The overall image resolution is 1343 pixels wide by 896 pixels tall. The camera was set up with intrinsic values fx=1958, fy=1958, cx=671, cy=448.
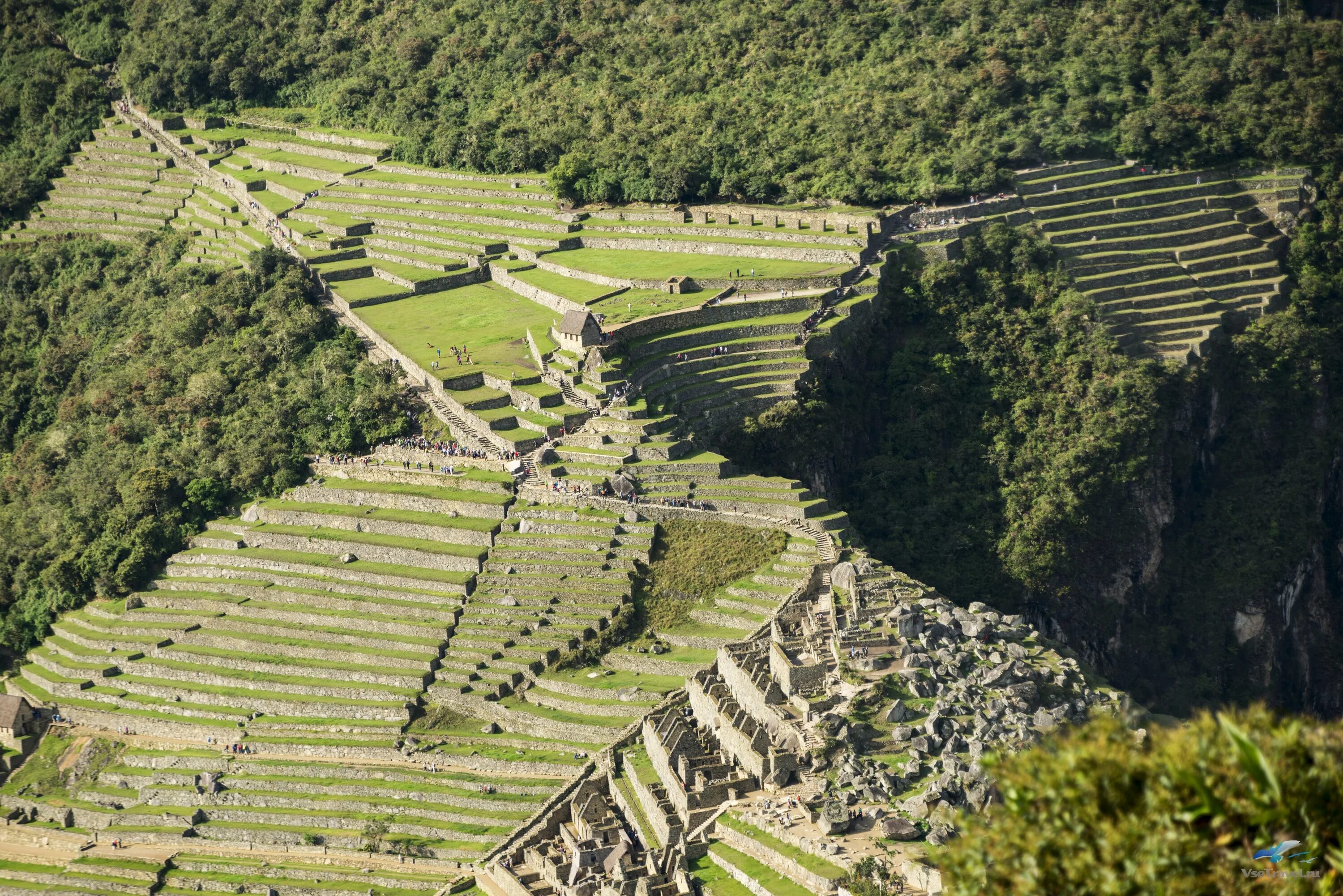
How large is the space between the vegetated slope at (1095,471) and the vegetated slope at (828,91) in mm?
9641

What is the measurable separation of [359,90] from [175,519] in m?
40.4

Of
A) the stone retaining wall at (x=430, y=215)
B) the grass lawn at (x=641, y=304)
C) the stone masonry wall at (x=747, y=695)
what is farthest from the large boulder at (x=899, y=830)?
the stone retaining wall at (x=430, y=215)

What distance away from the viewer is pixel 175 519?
251ft

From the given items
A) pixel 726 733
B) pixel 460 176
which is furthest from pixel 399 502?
pixel 460 176

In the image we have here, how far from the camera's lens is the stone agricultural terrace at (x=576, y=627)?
5434 centimetres

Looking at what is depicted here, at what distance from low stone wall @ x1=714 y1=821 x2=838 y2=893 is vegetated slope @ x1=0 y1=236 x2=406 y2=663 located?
94.9 ft

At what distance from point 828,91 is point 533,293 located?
21210mm

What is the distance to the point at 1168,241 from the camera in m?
90.4

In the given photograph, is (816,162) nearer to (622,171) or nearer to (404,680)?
(622,171)

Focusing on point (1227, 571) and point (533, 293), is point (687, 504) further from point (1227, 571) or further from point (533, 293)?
point (1227, 571)

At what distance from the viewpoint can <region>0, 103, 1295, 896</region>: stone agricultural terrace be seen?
178 ft

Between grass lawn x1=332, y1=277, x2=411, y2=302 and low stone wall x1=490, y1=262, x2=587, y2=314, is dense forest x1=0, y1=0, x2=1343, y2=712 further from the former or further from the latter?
low stone wall x1=490, y1=262, x2=587, y2=314

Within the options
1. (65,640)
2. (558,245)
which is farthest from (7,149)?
(65,640)

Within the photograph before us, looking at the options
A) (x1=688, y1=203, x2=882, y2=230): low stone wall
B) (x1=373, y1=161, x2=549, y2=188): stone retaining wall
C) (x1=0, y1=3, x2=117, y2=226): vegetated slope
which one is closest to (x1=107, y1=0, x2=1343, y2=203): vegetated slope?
(x1=373, y1=161, x2=549, y2=188): stone retaining wall
